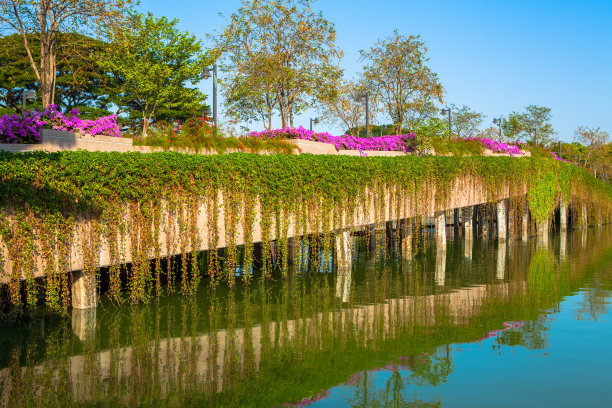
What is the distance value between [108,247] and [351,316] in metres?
5.69

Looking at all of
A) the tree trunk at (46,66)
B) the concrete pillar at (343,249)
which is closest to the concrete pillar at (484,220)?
the concrete pillar at (343,249)

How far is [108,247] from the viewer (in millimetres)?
12508

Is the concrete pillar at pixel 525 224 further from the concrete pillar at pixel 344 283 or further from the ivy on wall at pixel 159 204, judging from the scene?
the concrete pillar at pixel 344 283

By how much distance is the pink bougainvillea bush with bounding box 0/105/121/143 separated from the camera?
11875 mm

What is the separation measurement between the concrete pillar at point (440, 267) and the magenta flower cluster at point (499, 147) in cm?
689

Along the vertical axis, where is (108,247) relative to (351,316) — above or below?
above

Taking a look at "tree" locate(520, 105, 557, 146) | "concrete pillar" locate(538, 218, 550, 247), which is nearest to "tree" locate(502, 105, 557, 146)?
"tree" locate(520, 105, 557, 146)

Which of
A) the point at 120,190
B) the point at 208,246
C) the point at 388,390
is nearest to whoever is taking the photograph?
the point at 388,390

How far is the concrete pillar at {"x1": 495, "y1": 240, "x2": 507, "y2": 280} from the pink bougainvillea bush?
13.1m

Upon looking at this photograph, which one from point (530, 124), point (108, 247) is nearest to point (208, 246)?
point (108, 247)

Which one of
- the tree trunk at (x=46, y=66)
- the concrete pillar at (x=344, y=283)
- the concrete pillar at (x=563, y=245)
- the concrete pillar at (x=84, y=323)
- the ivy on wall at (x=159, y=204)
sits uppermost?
the tree trunk at (x=46, y=66)

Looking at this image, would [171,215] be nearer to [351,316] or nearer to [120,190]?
[120,190]

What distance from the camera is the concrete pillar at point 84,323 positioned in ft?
36.8

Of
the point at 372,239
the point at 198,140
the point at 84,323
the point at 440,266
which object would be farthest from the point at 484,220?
the point at 84,323
